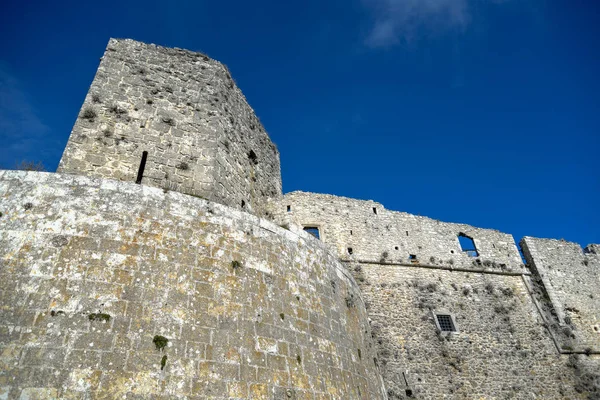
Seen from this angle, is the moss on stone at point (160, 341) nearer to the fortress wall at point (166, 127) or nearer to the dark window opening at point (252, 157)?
the fortress wall at point (166, 127)

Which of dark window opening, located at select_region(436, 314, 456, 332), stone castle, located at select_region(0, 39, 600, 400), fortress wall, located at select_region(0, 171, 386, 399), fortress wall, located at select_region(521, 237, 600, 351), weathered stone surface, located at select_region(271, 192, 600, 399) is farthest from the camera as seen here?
fortress wall, located at select_region(521, 237, 600, 351)

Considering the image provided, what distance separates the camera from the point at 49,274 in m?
5.47

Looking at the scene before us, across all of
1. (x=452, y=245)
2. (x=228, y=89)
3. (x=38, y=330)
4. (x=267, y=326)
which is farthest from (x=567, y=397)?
(x=38, y=330)

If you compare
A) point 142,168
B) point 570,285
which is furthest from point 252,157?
point 570,285

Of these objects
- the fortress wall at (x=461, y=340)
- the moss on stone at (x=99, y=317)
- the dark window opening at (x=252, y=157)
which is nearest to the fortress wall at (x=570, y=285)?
the fortress wall at (x=461, y=340)

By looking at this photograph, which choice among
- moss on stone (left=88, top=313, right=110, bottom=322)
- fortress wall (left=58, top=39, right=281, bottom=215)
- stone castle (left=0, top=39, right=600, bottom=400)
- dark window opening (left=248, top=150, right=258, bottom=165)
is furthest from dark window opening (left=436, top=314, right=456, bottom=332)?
moss on stone (left=88, top=313, right=110, bottom=322)

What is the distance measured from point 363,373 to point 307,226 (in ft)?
25.7

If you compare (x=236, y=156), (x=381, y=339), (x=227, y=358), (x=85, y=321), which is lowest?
(x=227, y=358)

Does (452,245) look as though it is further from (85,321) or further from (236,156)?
(85,321)

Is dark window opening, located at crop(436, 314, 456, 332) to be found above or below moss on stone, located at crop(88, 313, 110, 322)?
above

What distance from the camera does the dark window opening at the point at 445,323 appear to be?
48.9 ft

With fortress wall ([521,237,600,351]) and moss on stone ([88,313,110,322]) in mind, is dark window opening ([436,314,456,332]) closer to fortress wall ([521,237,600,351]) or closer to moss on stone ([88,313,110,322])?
fortress wall ([521,237,600,351])

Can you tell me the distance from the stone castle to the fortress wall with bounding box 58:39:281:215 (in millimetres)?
33

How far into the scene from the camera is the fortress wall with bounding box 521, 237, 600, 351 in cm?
1670
